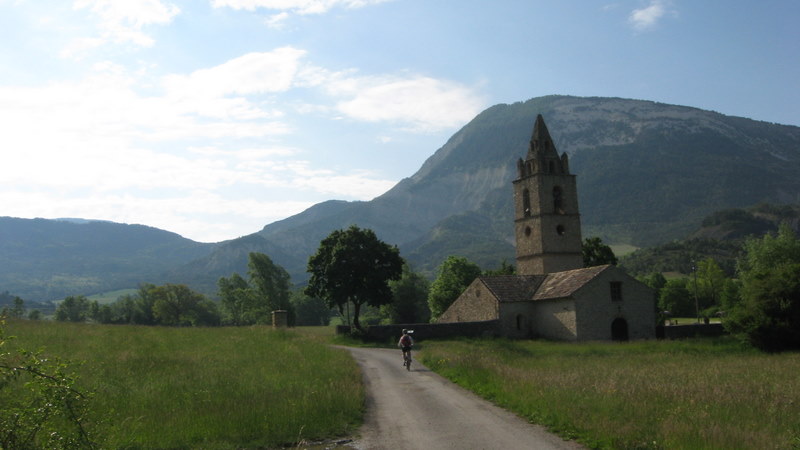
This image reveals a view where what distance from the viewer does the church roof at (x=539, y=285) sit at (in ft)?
147

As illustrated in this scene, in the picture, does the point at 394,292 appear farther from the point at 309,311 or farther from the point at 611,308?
the point at 611,308

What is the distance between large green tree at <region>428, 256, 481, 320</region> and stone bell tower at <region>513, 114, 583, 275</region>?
63.1 ft

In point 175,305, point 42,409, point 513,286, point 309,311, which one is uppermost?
point 513,286

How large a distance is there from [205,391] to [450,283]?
61667mm

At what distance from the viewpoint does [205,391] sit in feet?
52.0

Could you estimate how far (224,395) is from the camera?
51.0ft

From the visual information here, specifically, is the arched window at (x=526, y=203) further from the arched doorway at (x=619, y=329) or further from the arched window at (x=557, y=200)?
the arched doorway at (x=619, y=329)

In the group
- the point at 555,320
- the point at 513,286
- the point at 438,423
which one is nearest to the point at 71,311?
the point at 513,286

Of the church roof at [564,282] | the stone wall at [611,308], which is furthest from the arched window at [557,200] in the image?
the stone wall at [611,308]

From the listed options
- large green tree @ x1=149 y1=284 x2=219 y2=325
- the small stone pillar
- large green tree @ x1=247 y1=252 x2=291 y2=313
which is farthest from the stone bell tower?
large green tree @ x1=149 y1=284 x2=219 y2=325

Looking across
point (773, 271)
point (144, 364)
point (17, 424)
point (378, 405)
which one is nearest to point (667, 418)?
point (378, 405)

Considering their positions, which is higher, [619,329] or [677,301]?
[677,301]

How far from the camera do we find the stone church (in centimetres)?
4397

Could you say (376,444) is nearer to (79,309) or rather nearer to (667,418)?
(667,418)
